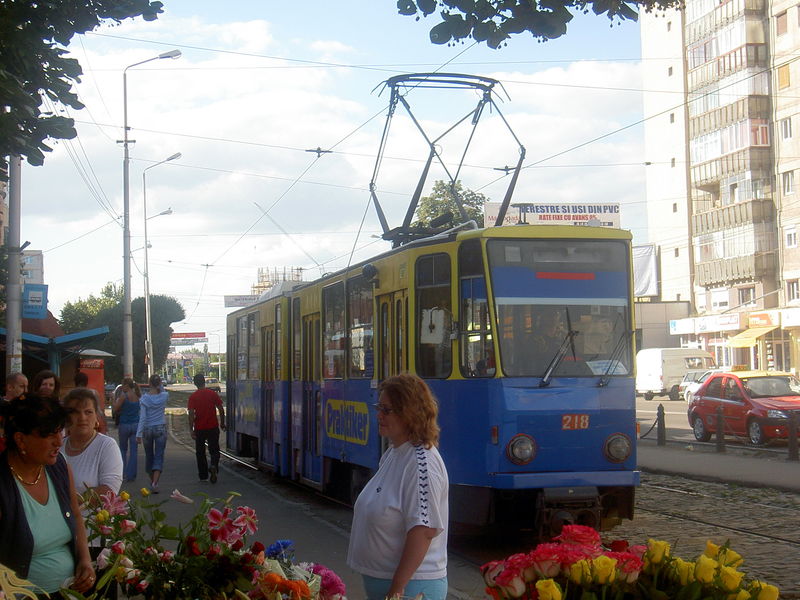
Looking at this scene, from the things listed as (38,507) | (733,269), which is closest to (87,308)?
(733,269)

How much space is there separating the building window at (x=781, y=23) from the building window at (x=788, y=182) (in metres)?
6.37

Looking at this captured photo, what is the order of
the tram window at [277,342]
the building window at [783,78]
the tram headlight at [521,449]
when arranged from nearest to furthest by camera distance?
the tram headlight at [521,449]
the tram window at [277,342]
the building window at [783,78]

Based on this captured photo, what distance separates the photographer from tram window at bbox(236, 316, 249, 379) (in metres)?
19.2

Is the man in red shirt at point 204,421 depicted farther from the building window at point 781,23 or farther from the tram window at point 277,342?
the building window at point 781,23

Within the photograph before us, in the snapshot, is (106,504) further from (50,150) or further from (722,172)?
(722,172)

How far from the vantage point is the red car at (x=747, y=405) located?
21406mm

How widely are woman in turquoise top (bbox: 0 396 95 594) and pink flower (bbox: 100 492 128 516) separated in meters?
0.22

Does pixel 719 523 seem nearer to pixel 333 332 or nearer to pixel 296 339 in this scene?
pixel 333 332

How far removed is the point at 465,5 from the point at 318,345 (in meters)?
7.96

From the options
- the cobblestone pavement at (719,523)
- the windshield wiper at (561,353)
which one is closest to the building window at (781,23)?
the cobblestone pavement at (719,523)

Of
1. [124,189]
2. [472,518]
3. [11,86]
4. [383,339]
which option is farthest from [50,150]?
[124,189]

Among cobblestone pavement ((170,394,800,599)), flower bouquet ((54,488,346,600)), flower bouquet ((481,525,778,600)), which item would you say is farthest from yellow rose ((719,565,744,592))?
cobblestone pavement ((170,394,800,599))

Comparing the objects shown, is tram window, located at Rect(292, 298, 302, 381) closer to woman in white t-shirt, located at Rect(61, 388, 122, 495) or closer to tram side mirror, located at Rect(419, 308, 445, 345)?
tram side mirror, located at Rect(419, 308, 445, 345)

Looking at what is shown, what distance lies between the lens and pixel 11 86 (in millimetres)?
7586
